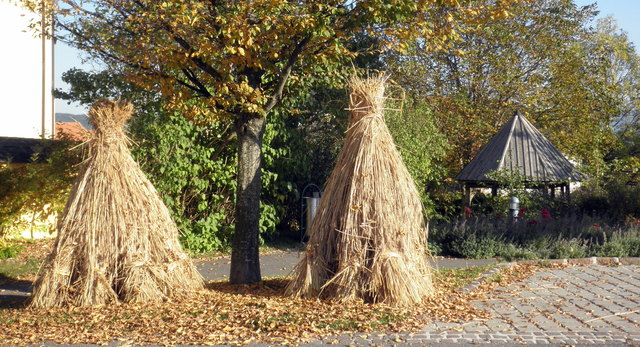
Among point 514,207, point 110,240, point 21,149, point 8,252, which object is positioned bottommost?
point 8,252

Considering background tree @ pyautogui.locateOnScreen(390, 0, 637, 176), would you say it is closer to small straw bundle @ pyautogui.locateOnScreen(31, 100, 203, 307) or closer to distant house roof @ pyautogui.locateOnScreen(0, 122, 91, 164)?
distant house roof @ pyautogui.locateOnScreen(0, 122, 91, 164)

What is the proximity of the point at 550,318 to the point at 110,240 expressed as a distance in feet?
17.9

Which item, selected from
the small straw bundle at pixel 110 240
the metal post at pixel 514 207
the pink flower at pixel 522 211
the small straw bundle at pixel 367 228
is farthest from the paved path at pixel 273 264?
the pink flower at pixel 522 211

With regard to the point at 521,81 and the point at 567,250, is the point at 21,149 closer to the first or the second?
the point at 567,250

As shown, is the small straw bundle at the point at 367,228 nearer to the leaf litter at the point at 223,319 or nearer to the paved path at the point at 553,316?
the leaf litter at the point at 223,319

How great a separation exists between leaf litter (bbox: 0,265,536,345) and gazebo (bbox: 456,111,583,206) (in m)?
8.74

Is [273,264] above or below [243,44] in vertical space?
below

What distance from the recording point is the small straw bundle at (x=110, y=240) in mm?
8273

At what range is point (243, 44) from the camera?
9.14 metres

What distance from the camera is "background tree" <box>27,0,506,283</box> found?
29.8 ft

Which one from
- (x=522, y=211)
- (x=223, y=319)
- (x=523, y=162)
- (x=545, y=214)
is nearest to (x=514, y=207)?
(x=545, y=214)

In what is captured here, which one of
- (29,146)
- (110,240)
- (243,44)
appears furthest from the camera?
(29,146)

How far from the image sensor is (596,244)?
43.6 ft

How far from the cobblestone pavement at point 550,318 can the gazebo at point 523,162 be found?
6371 millimetres
